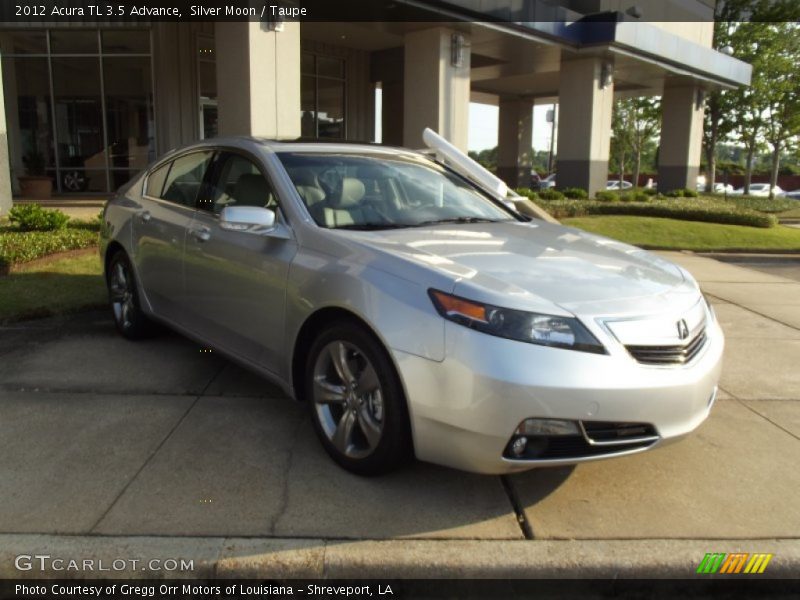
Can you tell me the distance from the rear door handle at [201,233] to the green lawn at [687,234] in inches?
399

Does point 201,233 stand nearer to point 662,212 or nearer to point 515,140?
point 662,212

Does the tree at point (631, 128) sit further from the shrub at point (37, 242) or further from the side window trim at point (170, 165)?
the side window trim at point (170, 165)

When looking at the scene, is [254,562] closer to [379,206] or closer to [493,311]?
[493,311]

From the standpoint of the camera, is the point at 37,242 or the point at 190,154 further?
the point at 37,242

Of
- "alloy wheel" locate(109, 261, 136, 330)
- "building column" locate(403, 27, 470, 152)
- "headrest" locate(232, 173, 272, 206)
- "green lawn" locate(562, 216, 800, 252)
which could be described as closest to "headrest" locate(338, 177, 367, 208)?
"headrest" locate(232, 173, 272, 206)

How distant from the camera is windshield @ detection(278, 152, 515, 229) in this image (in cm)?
397

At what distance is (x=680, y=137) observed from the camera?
27.1m

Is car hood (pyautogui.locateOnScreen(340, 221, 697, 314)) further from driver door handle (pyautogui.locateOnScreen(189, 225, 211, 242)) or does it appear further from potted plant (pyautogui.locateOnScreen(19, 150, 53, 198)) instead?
potted plant (pyautogui.locateOnScreen(19, 150, 53, 198))

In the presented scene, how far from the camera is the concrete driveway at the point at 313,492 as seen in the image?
286 centimetres

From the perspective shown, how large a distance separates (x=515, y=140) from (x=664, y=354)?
1243 inches

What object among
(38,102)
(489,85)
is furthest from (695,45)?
(38,102)

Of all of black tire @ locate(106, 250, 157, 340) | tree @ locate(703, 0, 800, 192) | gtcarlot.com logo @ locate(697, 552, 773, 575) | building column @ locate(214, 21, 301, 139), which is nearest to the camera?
gtcarlot.com logo @ locate(697, 552, 773, 575)

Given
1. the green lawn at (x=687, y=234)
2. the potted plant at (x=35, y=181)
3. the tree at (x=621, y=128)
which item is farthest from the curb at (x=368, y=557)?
the tree at (x=621, y=128)
